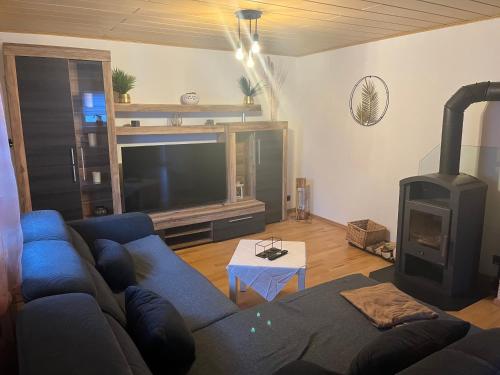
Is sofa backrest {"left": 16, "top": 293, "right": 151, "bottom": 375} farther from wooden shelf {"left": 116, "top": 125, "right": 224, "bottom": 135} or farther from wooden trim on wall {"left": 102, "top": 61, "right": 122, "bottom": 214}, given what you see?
wooden shelf {"left": 116, "top": 125, "right": 224, "bottom": 135}

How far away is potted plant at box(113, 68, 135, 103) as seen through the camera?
388 cm

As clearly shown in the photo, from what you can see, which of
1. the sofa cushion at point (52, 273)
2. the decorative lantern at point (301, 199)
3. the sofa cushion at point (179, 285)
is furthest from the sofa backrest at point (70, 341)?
the decorative lantern at point (301, 199)

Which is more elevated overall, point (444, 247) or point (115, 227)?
point (115, 227)

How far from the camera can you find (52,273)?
62.0 inches

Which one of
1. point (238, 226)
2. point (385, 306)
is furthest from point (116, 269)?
point (238, 226)

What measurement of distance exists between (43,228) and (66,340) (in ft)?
4.18

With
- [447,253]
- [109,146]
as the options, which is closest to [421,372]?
[447,253]

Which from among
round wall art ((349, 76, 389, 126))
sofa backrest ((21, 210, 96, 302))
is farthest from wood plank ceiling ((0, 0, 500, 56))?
sofa backrest ((21, 210, 96, 302))

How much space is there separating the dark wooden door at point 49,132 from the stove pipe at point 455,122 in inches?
132

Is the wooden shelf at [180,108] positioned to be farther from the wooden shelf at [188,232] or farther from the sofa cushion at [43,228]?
the sofa cushion at [43,228]

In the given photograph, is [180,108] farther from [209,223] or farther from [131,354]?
[131,354]

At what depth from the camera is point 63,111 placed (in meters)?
3.50

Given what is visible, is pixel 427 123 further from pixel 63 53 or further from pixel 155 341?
pixel 63 53

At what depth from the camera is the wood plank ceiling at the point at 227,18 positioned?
2535mm
